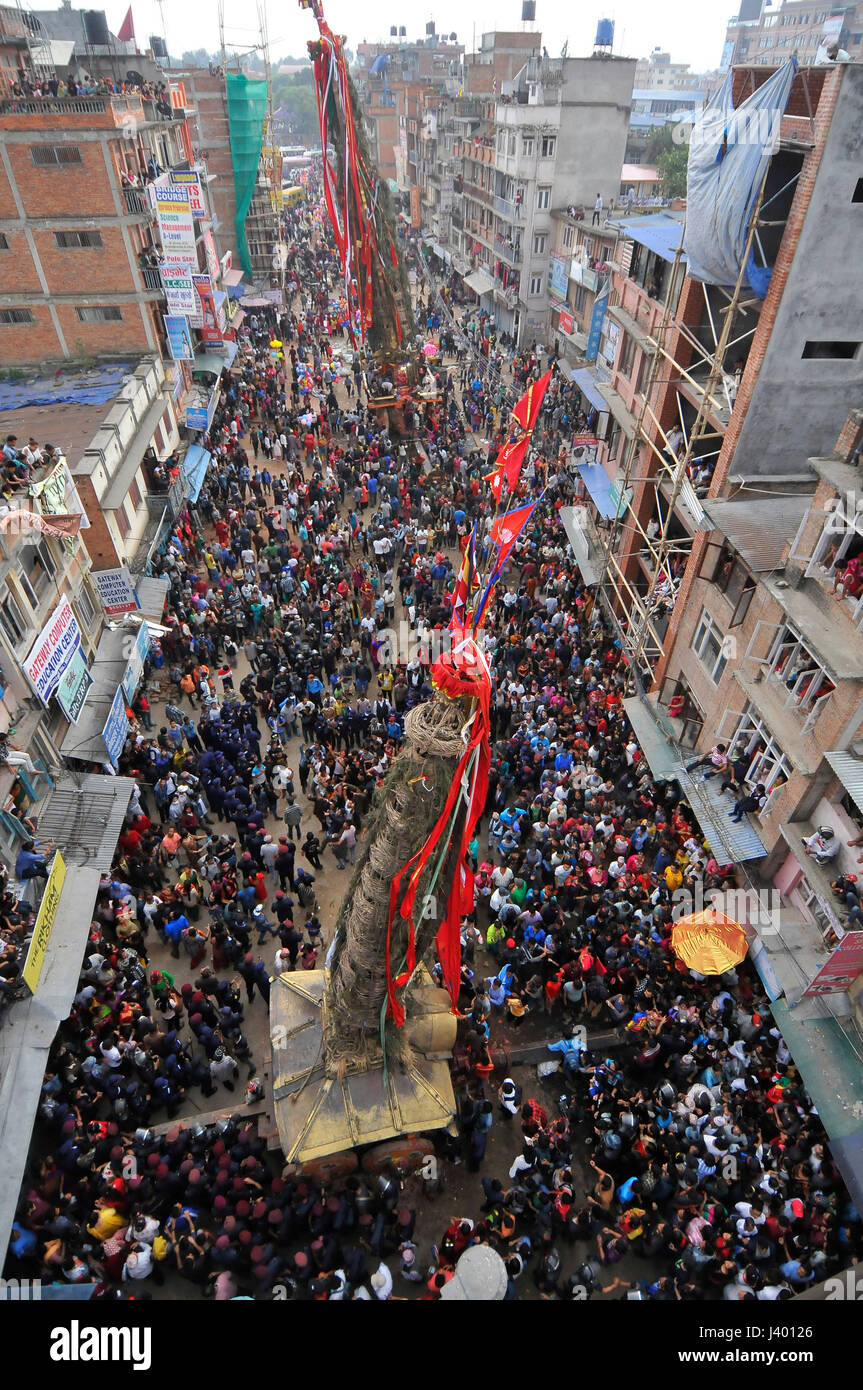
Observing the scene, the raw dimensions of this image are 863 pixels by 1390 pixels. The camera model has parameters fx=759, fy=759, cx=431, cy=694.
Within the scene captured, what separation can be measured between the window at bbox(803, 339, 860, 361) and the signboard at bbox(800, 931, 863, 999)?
35.1ft

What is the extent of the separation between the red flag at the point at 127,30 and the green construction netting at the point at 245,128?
8.22 m

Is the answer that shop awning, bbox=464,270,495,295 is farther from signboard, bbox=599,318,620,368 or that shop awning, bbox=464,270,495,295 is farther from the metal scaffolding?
the metal scaffolding

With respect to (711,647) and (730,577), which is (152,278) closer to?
(730,577)

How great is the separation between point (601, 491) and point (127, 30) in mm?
A: 32402

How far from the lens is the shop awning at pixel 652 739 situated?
643 inches

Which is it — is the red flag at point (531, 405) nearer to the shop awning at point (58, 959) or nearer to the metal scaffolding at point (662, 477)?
the metal scaffolding at point (662, 477)

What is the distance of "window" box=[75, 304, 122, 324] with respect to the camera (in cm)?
2702

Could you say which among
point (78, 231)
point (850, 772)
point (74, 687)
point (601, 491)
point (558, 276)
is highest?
point (78, 231)

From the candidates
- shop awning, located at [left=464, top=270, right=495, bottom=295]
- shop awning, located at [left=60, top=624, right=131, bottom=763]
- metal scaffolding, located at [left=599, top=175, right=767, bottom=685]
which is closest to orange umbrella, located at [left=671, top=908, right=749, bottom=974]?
metal scaffolding, located at [left=599, top=175, right=767, bottom=685]

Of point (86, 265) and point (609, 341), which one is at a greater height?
point (86, 265)

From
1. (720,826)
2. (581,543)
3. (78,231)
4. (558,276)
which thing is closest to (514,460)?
(720,826)

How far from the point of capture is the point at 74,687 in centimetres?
1631

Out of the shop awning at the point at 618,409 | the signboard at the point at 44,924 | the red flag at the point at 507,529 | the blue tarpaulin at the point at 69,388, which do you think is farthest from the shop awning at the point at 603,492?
the signboard at the point at 44,924
